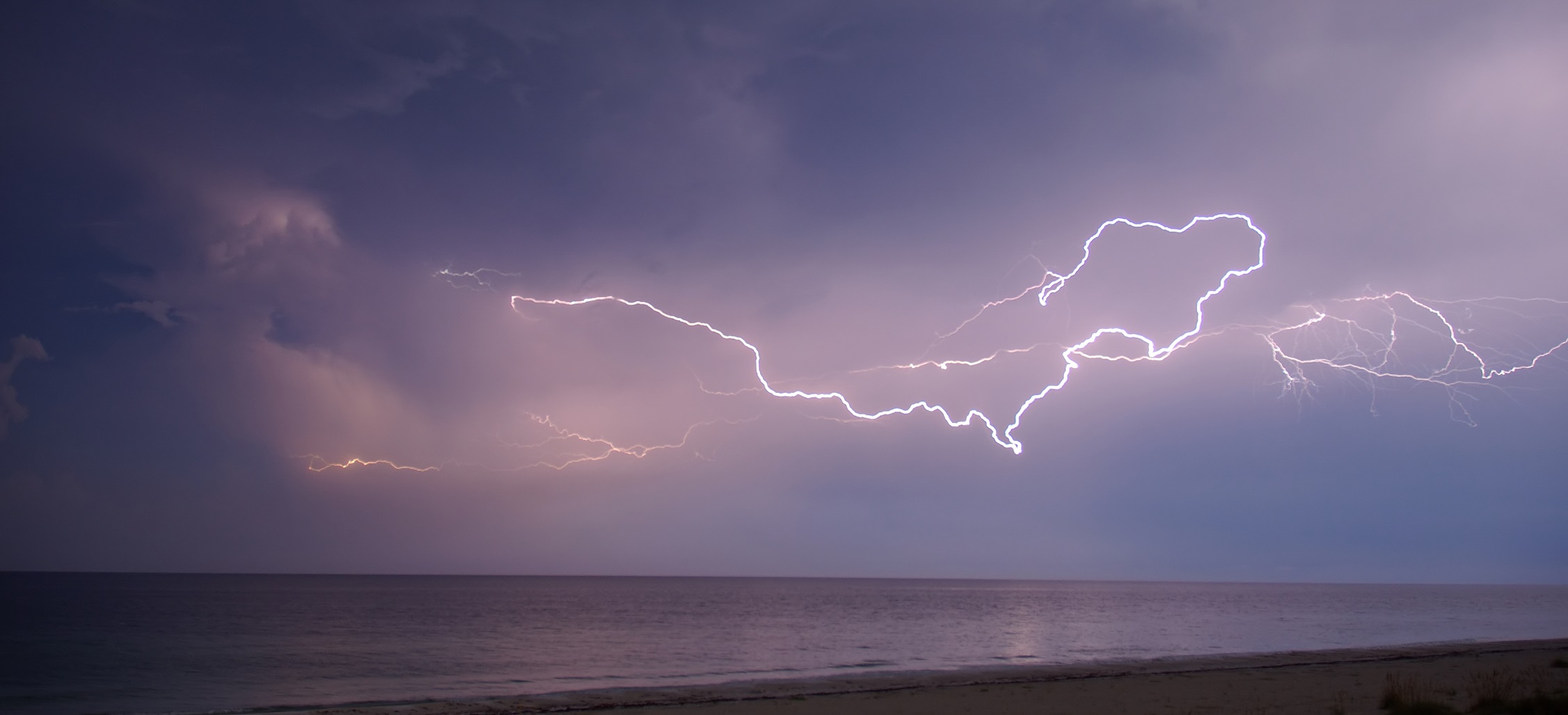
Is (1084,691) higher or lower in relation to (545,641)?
higher

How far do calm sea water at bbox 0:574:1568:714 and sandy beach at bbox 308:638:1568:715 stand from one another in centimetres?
261

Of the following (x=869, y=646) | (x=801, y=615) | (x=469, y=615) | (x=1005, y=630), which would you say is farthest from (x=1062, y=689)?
(x=469, y=615)

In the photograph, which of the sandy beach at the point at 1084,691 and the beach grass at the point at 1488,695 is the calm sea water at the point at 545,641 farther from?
the beach grass at the point at 1488,695

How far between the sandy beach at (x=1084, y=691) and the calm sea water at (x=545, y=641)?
2.61 metres

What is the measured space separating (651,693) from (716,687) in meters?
1.78

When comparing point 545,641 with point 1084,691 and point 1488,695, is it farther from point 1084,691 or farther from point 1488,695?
point 1488,695

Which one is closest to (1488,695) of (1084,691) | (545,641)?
(1084,691)

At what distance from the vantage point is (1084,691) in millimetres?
17734

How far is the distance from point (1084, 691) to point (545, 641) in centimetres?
2306

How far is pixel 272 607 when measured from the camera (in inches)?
2378

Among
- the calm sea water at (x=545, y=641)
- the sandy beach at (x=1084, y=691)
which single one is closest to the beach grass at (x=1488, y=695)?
the sandy beach at (x=1084, y=691)

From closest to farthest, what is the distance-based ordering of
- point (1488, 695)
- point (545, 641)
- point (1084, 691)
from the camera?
point (1488, 695) < point (1084, 691) < point (545, 641)

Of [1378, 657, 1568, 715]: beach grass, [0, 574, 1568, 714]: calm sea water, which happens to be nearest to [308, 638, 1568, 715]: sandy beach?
[1378, 657, 1568, 715]: beach grass

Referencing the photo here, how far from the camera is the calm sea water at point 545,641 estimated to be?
21.4 m
